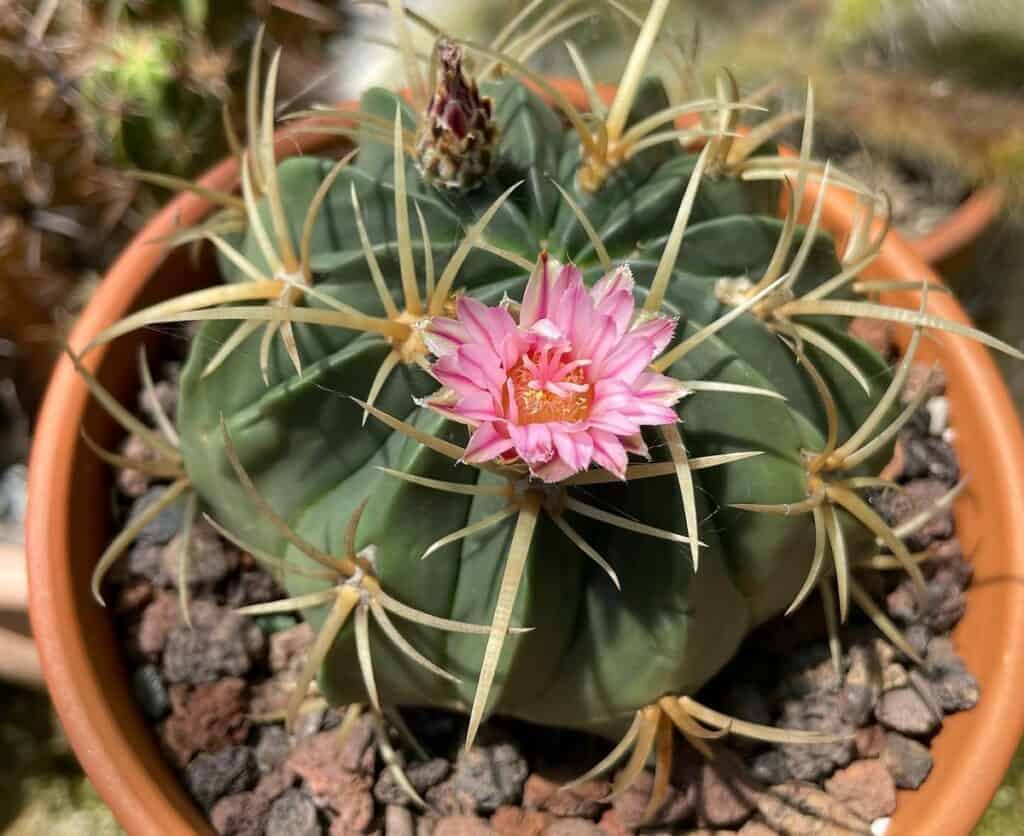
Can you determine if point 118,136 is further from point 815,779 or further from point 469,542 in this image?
point 815,779

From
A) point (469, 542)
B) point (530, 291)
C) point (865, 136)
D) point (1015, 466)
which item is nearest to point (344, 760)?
point (469, 542)

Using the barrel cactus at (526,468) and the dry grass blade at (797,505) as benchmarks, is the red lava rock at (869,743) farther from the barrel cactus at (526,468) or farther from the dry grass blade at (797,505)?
the dry grass blade at (797,505)

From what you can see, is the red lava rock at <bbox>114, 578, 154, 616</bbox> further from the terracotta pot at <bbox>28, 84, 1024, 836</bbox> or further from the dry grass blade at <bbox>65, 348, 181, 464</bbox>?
the dry grass blade at <bbox>65, 348, 181, 464</bbox>

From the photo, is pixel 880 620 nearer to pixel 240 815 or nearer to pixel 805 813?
pixel 805 813

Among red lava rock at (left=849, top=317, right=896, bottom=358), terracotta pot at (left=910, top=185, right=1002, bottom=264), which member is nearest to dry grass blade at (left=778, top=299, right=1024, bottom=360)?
red lava rock at (left=849, top=317, right=896, bottom=358)

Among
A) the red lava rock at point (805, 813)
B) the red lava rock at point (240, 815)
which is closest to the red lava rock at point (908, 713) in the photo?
the red lava rock at point (805, 813)
